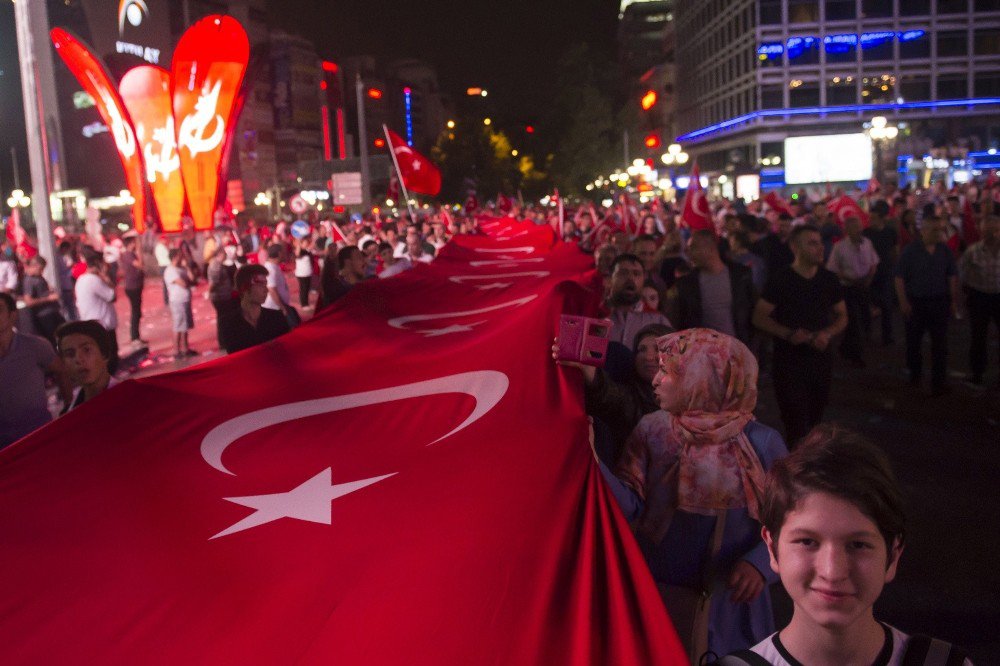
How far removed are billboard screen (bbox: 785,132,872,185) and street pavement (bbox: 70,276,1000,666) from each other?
62.0 m

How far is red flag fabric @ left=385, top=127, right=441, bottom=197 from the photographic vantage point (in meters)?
24.2

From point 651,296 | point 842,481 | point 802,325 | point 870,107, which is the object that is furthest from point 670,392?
point 870,107

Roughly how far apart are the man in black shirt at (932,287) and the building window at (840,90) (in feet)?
281

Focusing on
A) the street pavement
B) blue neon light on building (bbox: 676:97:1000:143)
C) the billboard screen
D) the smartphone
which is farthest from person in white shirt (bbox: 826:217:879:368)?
blue neon light on building (bbox: 676:97:1000:143)

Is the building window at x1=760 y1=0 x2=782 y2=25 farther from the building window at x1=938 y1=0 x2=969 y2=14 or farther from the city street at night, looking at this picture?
the city street at night

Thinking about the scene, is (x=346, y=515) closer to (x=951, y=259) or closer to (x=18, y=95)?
(x=951, y=259)

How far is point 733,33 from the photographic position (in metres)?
97.4

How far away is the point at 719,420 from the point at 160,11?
267 feet

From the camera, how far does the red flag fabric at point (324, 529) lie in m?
2.79

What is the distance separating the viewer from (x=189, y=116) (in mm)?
16766

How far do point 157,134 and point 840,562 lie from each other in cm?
1641

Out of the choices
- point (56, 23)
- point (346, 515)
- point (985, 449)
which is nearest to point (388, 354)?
point (346, 515)

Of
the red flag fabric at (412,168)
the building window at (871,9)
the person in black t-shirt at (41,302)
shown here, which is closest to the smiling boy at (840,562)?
the person in black t-shirt at (41,302)

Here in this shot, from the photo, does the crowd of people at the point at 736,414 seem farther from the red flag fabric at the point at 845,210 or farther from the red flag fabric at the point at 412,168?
the red flag fabric at the point at 412,168
